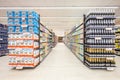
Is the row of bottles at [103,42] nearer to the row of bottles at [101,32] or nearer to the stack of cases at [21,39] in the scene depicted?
the row of bottles at [101,32]

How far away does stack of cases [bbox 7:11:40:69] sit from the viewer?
18.1 ft

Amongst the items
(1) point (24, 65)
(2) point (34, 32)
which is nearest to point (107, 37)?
(2) point (34, 32)

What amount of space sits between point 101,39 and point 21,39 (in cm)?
310

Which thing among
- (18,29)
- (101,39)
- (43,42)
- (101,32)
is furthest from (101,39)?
(43,42)

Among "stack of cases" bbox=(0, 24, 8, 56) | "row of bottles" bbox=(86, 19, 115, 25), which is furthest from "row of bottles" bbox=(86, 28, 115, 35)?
"stack of cases" bbox=(0, 24, 8, 56)

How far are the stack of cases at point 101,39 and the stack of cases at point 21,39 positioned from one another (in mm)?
2282

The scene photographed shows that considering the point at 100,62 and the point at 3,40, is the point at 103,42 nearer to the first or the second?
the point at 100,62

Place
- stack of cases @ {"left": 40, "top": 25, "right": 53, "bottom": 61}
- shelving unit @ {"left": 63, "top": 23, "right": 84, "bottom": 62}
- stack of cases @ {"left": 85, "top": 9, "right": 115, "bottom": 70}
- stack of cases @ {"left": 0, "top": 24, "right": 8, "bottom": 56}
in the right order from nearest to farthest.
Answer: stack of cases @ {"left": 85, "top": 9, "right": 115, "bottom": 70} → shelving unit @ {"left": 63, "top": 23, "right": 84, "bottom": 62} → stack of cases @ {"left": 40, "top": 25, "right": 53, "bottom": 61} → stack of cases @ {"left": 0, "top": 24, "right": 8, "bottom": 56}

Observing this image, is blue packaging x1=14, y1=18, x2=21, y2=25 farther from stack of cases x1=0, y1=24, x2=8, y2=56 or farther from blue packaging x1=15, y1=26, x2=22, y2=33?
stack of cases x1=0, y1=24, x2=8, y2=56

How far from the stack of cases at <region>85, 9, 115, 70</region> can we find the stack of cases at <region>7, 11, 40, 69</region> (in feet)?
7.49
